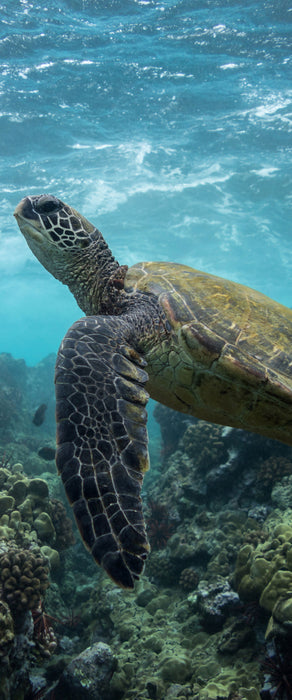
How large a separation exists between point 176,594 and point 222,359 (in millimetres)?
4677

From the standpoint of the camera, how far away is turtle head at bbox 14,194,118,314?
346 centimetres

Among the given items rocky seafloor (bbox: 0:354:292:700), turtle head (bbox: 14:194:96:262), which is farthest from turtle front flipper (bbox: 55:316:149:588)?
rocky seafloor (bbox: 0:354:292:700)

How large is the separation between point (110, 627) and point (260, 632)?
239 cm

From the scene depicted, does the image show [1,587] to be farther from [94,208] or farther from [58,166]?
[94,208]

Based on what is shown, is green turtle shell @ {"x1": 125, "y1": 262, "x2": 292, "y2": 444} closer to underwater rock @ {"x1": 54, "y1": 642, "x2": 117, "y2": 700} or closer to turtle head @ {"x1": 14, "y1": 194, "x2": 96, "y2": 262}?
turtle head @ {"x1": 14, "y1": 194, "x2": 96, "y2": 262}

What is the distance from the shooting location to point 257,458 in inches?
264

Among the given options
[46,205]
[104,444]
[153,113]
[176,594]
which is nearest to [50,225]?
[46,205]

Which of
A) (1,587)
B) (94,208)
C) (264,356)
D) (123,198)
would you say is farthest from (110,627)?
(94,208)

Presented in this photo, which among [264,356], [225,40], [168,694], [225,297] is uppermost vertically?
[225,40]

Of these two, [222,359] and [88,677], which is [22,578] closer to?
[88,677]

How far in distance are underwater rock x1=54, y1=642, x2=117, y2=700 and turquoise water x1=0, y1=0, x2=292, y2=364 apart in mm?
14257

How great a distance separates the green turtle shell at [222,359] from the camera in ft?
9.47

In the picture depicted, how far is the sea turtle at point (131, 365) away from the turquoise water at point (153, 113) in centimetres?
1070

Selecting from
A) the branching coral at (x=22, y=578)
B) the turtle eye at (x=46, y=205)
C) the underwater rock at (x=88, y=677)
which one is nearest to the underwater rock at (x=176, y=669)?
the underwater rock at (x=88, y=677)
